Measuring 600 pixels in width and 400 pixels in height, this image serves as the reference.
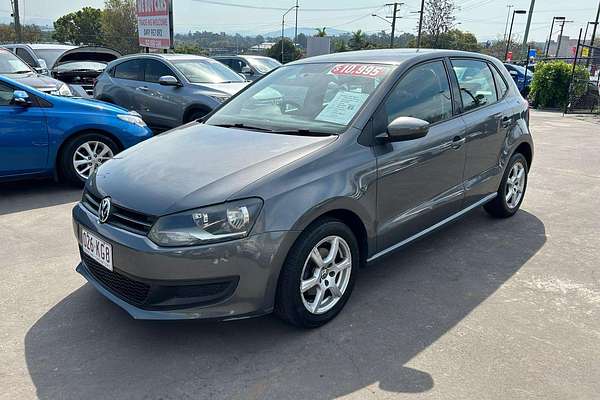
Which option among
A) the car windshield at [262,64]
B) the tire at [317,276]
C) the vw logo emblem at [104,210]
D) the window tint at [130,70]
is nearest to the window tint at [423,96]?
the tire at [317,276]

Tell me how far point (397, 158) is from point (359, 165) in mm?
388

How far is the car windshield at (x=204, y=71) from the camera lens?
350 inches

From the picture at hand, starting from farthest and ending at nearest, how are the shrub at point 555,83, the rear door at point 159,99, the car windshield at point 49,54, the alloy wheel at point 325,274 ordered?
the shrub at point 555,83 < the car windshield at point 49,54 < the rear door at point 159,99 < the alloy wheel at point 325,274

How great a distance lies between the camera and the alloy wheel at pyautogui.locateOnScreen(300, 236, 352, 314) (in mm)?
3031

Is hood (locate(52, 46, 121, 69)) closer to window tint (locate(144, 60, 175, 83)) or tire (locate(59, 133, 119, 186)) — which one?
window tint (locate(144, 60, 175, 83))

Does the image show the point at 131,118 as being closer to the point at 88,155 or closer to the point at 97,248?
the point at 88,155

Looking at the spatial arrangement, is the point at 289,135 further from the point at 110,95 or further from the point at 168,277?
the point at 110,95

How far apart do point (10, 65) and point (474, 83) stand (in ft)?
26.5

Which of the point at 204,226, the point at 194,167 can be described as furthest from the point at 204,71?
the point at 204,226

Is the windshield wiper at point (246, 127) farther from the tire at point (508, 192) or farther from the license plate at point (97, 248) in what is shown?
the tire at point (508, 192)

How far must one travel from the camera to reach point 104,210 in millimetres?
2965

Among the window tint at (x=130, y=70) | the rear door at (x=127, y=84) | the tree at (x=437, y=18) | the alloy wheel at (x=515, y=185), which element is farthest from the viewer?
the tree at (x=437, y=18)

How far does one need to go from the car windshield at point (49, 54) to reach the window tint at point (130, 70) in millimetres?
4927

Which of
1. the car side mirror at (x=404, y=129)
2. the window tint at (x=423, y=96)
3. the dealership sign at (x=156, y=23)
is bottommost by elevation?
the car side mirror at (x=404, y=129)
